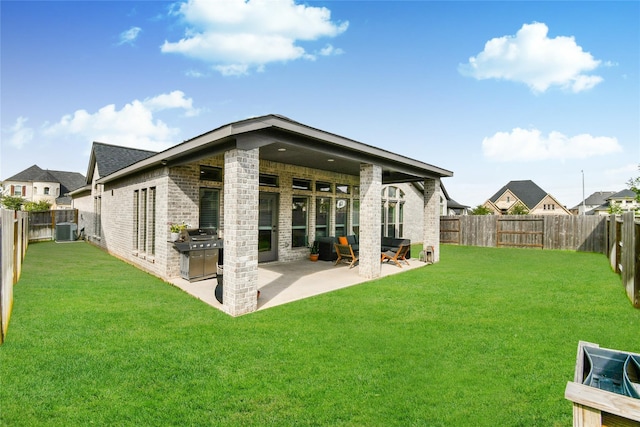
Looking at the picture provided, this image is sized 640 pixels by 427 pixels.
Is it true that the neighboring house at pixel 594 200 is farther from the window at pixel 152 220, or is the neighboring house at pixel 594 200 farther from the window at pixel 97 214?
the window at pixel 97 214

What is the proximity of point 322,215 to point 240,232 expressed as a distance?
6.67 m

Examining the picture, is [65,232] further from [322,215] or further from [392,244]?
[392,244]

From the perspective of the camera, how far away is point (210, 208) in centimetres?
865

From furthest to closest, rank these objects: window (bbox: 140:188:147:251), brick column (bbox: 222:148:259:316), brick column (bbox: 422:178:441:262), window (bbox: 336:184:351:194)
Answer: window (bbox: 336:184:351:194) → brick column (bbox: 422:178:441:262) → window (bbox: 140:188:147:251) → brick column (bbox: 222:148:259:316)

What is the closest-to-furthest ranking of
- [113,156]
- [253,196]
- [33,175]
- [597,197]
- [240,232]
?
[240,232] → [253,196] → [113,156] → [33,175] → [597,197]

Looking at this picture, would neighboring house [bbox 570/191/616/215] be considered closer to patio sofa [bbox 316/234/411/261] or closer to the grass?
patio sofa [bbox 316/234/411/261]

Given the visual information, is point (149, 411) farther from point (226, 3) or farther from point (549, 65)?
point (549, 65)

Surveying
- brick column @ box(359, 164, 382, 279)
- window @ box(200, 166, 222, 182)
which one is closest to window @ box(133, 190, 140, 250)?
window @ box(200, 166, 222, 182)

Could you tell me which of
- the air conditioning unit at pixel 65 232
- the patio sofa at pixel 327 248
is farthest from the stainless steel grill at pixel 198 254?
the air conditioning unit at pixel 65 232

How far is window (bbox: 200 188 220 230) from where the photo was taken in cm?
850

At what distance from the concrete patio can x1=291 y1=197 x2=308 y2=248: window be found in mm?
821

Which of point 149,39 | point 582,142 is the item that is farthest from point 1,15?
point 582,142

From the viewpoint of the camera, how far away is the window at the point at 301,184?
10.6 metres

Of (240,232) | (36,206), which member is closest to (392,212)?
(240,232)
